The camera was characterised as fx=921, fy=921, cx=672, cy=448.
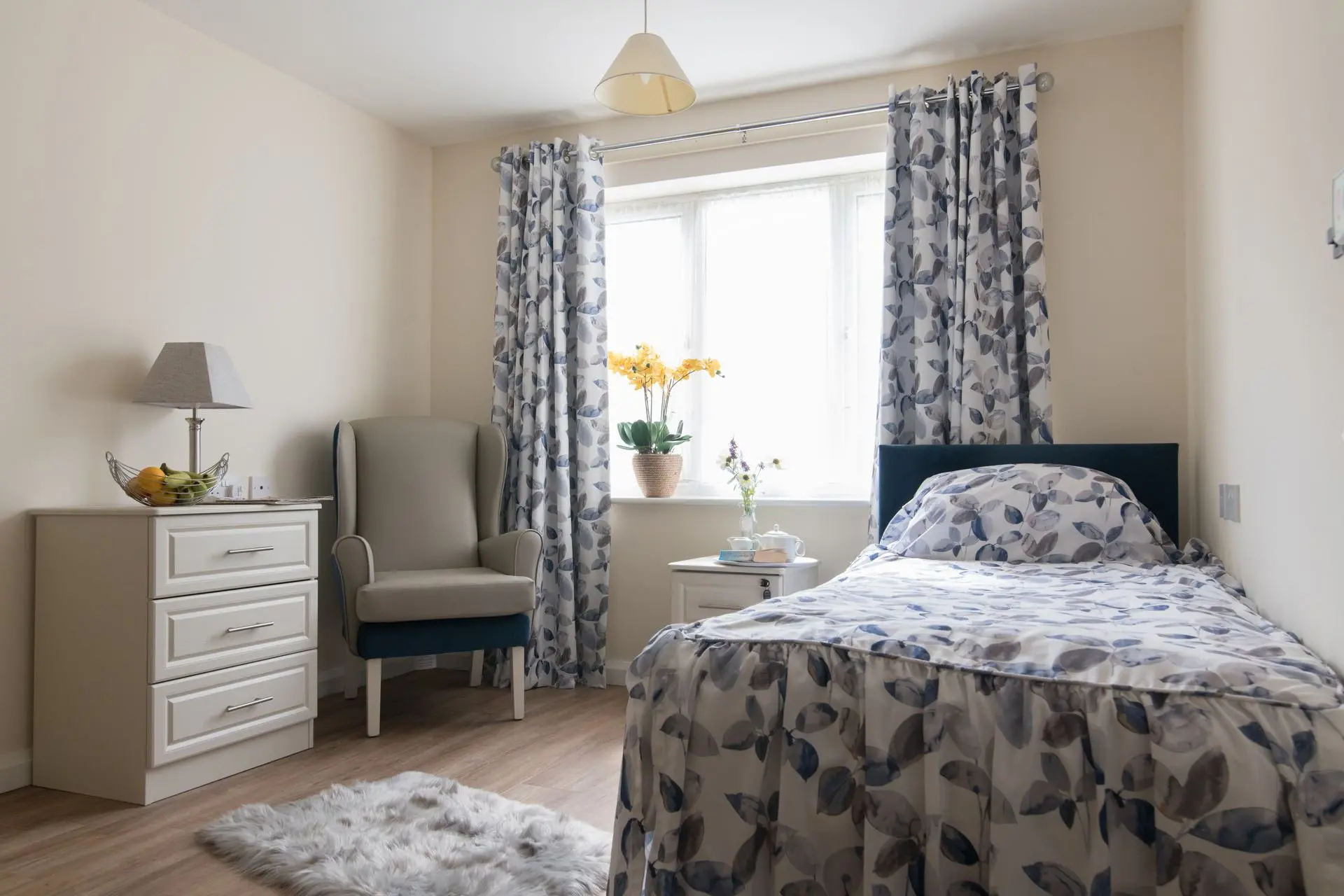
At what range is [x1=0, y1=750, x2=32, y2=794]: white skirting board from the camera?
8.71 feet

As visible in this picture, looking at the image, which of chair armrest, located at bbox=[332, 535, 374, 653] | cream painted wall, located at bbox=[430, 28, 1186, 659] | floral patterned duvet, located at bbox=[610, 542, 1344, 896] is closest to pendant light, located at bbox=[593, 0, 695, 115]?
cream painted wall, located at bbox=[430, 28, 1186, 659]

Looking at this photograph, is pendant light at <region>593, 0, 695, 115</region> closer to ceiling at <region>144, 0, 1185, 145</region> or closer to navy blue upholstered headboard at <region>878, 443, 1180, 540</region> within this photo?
ceiling at <region>144, 0, 1185, 145</region>

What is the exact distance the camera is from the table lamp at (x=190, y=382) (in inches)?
115

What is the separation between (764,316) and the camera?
4.16 metres

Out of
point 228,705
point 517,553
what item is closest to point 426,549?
point 517,553

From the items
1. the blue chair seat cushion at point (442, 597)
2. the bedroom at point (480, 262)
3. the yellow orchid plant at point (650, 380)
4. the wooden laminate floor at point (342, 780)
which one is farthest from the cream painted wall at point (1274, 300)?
the blue chair seat cushion at point (442, 597)

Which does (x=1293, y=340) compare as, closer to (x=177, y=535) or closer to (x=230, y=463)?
(x=177, y=535)

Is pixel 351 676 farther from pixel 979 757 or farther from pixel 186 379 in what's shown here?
pixel 979 757

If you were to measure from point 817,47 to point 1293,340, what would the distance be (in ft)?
7.53

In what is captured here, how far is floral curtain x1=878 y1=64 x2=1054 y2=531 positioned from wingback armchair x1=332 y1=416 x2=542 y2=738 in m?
1.59

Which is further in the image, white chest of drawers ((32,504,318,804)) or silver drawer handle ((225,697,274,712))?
silver drawer handle ((225,697,274,712))

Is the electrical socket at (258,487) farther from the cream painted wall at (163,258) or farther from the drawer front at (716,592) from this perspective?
the drawer front at (716,592)

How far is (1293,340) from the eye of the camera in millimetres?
1736

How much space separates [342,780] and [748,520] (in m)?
1.75
